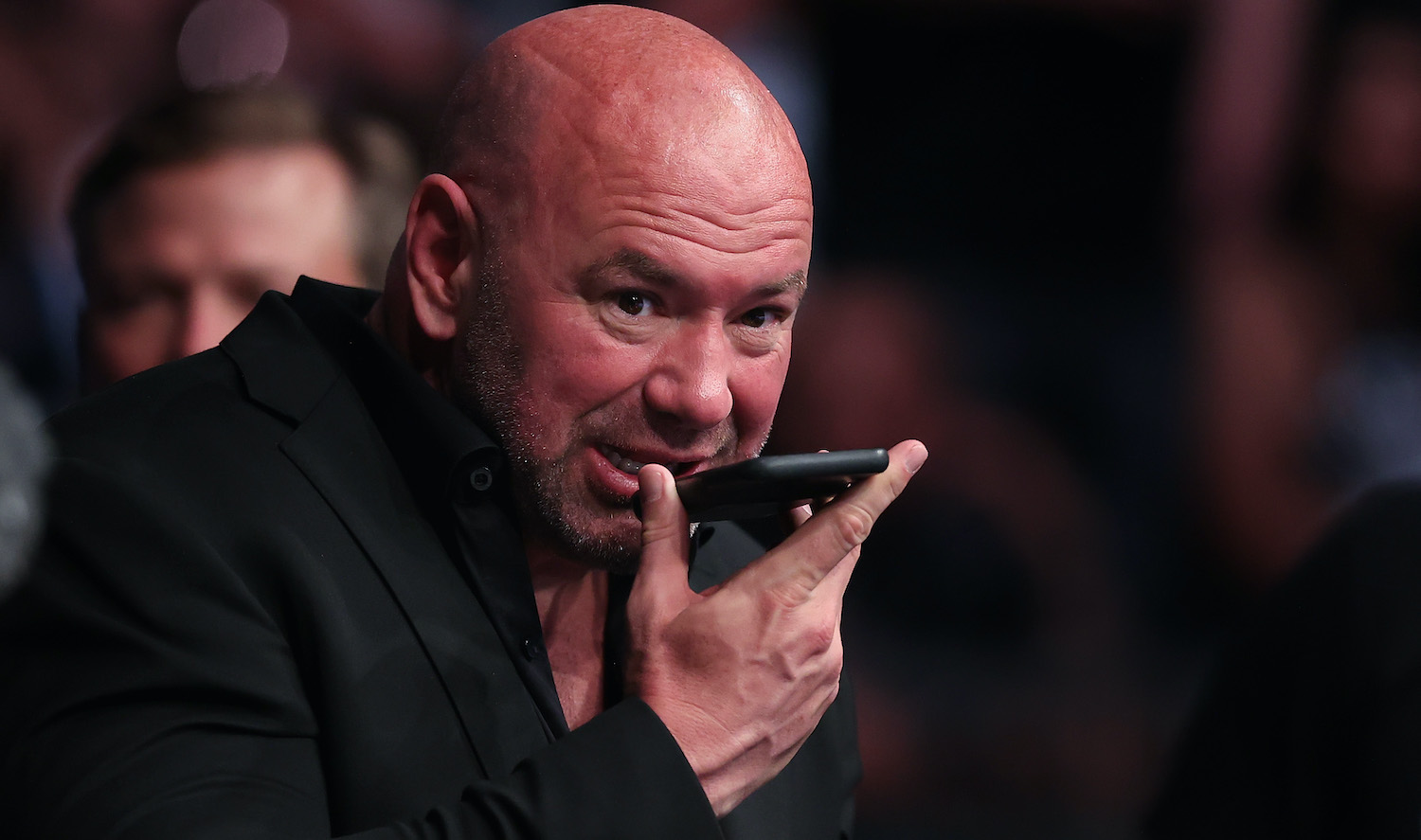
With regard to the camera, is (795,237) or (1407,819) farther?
(1407,819)

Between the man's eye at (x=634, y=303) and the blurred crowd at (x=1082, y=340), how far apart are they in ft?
2.74

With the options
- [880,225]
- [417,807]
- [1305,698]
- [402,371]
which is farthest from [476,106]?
[1305,698]

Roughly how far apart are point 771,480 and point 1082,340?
1.21 meters

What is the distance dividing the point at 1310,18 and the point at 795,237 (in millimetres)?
1320

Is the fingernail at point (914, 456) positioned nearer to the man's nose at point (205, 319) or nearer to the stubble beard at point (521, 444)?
the stubble beard at point (521, 444)

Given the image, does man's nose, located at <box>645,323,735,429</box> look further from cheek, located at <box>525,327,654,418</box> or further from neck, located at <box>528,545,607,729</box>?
neck, located at <box>528,545,607,729</box>

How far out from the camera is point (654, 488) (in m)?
1.12

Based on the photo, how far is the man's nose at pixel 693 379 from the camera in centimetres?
121

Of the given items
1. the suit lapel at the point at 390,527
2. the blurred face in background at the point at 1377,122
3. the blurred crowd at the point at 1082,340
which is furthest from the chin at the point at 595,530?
the blurred face in background at the point at 1377,122

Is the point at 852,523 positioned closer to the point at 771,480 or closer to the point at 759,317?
the point at 771,480

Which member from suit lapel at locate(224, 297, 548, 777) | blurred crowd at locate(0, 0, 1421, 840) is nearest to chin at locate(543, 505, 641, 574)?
suit lapel at locate(224, 297, 548, 777)

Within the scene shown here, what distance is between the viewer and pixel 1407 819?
1688 millimetres

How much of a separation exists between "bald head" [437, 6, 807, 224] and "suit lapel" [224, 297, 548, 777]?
0.25 m

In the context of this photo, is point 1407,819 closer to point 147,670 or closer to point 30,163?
point 147,670
